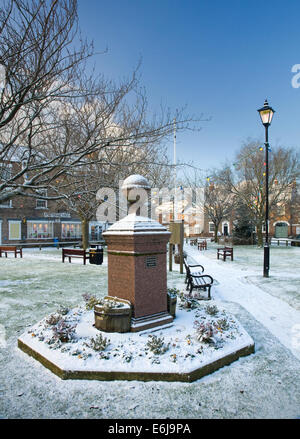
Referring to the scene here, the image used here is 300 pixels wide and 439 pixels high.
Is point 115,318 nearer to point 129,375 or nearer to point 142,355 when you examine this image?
point 142,355

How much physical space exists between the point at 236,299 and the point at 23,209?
24.6 m

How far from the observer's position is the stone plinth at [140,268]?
446cm

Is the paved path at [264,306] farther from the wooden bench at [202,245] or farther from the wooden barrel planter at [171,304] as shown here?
the wooden bench at [202,245]

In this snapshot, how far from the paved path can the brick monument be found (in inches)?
85.9

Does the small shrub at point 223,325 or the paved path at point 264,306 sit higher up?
the small shrub at point 223,325

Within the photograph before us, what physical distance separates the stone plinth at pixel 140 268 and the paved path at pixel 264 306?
2.20 m

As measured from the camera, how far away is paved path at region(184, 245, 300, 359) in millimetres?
4844

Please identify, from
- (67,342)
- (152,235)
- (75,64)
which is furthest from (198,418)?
(75,64)

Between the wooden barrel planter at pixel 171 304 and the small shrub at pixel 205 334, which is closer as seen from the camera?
the small shrub at pixel 205 334

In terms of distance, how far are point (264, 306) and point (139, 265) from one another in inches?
162

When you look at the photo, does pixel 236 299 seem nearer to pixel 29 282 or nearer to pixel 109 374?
pixel 109 374

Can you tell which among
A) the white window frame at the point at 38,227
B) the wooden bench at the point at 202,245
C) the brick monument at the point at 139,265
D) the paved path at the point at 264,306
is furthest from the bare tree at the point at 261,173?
the brick monument at the point at 139,265

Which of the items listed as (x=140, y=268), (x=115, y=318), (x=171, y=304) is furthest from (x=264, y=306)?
(x=115, y=318)

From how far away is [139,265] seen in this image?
14.7ft
